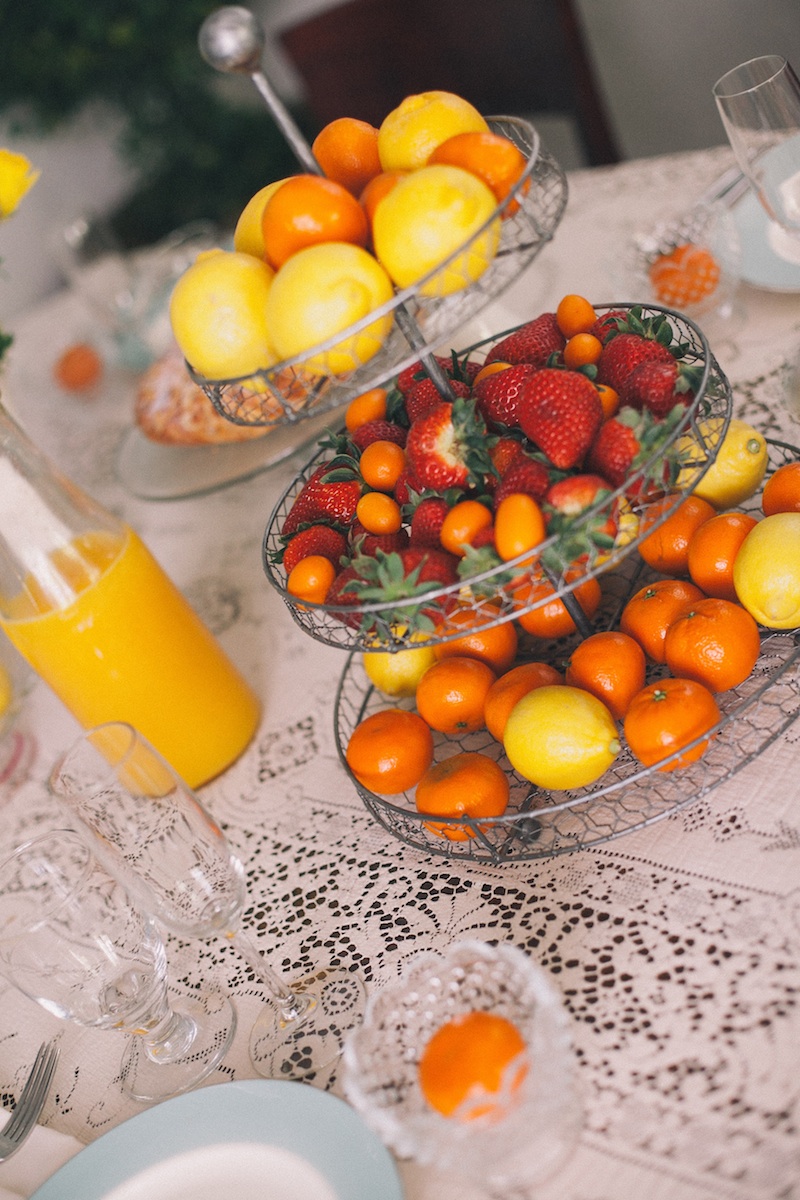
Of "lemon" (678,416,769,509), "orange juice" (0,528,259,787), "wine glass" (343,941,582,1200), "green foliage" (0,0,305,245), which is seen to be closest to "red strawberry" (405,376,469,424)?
"lemon" (678,416,769,509)

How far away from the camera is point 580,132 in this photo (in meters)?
2.15

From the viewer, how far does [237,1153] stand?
659 mm

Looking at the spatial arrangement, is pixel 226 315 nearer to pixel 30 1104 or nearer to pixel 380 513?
pixel 380 513

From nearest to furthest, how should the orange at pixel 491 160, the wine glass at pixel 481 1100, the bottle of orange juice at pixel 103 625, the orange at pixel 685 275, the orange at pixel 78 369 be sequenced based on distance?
the wine glass at pixel 481 1100 → the orange at pixel 491 160 → the bottle of orange juice at pixel 103 625 → the orange at pixel 685 275 → the orange at pixel 78 369

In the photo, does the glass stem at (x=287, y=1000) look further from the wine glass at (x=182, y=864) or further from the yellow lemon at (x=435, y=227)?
the yellow lemon at (x=435, y=227)

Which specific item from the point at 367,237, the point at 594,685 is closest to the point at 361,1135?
the point at 594,685

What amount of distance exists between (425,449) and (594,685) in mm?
234

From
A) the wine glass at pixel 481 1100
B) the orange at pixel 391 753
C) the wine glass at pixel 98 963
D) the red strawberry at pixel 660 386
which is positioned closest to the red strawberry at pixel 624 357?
the red strawberry at pixel 660 386

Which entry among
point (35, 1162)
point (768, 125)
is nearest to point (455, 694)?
point (35, 1162)

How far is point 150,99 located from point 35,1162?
3.50 m

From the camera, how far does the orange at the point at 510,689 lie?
0.81 metres

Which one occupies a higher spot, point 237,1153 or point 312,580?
point 312,580

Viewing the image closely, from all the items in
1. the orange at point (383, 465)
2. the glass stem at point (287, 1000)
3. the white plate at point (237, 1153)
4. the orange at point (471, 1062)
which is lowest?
the glass stem at point (287, 1000)

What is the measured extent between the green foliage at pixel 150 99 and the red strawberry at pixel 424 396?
2.78m
